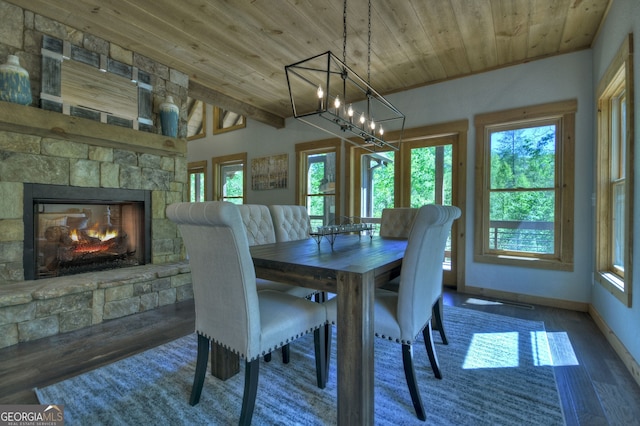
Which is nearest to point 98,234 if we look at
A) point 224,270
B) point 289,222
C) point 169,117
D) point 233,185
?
point 169,117

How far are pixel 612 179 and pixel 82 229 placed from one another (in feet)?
16.3

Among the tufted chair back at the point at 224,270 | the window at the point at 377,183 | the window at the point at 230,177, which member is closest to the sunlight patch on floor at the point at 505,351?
the tufted chair back at the point at 224,270

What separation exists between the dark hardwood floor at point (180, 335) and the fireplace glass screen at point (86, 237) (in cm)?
74

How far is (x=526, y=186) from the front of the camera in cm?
333

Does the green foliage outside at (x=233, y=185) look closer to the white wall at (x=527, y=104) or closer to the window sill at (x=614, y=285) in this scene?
the white wall at (x=527, y=104)

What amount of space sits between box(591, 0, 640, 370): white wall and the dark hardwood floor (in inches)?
6.8

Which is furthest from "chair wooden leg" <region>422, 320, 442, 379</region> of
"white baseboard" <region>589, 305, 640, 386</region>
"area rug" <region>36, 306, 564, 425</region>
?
"white baseboard" <region>589, 305, 640, 386</region>

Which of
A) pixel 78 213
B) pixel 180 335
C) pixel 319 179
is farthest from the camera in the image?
pixel 319 179

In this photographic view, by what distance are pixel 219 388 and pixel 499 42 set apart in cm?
377

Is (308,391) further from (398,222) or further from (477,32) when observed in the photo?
(477,32)

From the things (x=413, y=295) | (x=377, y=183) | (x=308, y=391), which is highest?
(x=377, y=183)

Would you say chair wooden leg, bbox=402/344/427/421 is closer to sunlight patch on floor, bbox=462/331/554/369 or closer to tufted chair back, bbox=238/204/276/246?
sunlight patch on floor, bbox=462/331/554/369

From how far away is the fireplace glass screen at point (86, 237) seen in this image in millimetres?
2680

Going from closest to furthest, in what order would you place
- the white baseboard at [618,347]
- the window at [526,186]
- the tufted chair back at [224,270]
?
the tufted chair back at [224,270] < the white baseboard at [618,347] < the window at [526,186]
